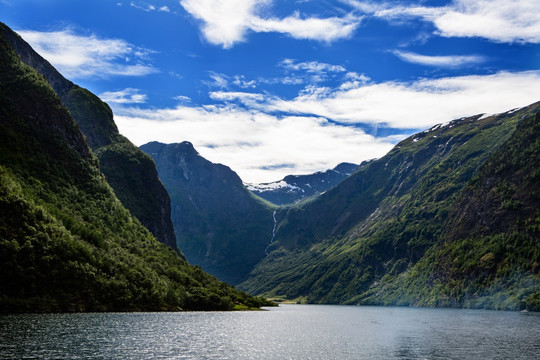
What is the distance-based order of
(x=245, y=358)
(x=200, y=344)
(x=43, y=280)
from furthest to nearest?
(x=43, y=280), (x=200, y=344), (x=245, y=358)

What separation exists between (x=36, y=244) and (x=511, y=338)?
13990 cm

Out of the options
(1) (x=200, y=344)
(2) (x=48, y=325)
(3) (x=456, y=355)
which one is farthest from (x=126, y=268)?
(3) (x=456, y=355)

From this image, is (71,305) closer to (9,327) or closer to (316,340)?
(9,327)

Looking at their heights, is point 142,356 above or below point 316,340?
above

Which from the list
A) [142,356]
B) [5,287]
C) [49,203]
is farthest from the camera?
[49,203]

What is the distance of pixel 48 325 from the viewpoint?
10069 centimetres

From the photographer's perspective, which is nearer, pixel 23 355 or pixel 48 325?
pixel 23 355

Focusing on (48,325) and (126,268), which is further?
(126,268)

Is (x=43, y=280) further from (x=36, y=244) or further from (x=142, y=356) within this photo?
(x=142, y=356)

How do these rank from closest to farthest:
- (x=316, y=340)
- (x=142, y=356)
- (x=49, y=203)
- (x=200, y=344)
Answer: (x=142, y=356), (x=200, y=344), (x=316, y=340), (x=49, y=203)

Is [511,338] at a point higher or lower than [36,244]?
lower

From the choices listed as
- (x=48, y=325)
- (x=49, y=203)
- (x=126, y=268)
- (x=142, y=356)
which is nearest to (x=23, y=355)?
(x=142, y=356)

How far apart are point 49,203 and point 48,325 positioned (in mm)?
109383

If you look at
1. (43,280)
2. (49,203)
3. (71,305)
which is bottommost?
(71,305)
